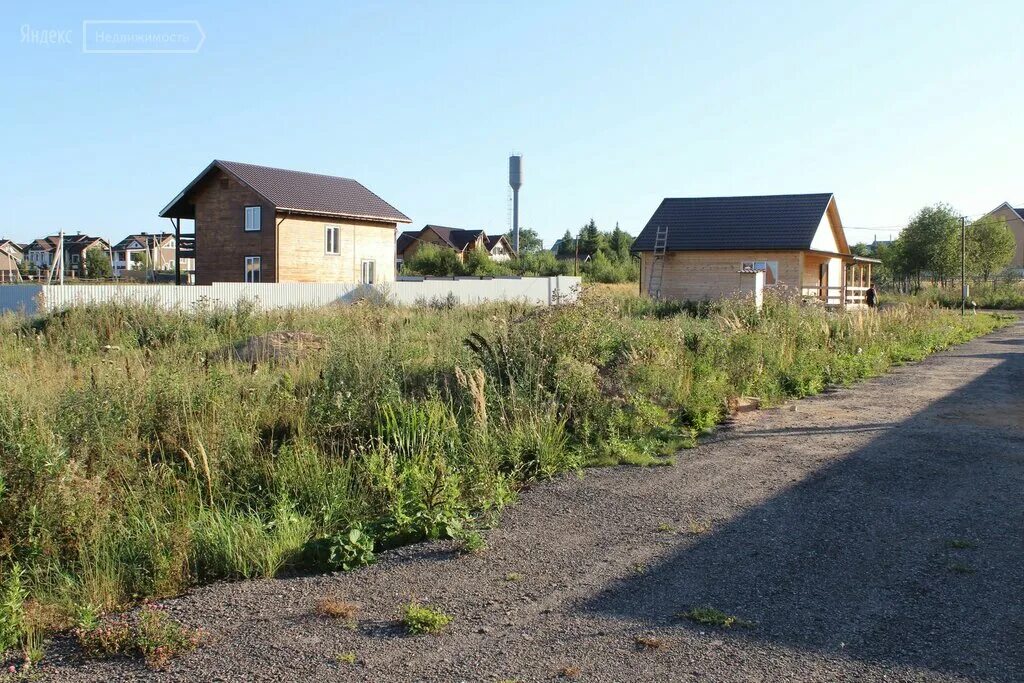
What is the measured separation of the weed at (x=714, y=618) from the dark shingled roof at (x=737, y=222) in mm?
34130

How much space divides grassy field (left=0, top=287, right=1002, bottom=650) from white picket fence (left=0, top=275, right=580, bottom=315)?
64.8 inches

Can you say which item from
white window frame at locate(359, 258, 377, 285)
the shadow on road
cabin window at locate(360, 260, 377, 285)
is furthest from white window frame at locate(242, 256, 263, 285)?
the shadow on road

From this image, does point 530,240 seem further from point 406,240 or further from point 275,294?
point 275,294

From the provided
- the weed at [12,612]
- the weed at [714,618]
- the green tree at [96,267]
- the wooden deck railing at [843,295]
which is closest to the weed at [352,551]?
the weed at [12,612]

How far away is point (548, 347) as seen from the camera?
9508mm

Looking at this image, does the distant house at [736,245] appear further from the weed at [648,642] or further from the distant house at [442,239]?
the distant house at [442,239]

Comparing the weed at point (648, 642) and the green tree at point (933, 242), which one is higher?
the green tree at point (933, 242)

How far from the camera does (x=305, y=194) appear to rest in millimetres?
41625

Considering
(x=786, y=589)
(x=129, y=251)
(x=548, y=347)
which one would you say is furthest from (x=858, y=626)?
(x=129, y=251)

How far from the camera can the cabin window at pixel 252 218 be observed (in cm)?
3991

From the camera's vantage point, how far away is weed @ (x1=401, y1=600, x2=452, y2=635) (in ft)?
15.0

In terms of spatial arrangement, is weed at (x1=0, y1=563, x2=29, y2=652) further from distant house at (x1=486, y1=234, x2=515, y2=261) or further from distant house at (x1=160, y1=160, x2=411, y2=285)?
distant house at (x1=486, y1=234, x2=515, y2=261)

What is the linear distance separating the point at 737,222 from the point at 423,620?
121 ft

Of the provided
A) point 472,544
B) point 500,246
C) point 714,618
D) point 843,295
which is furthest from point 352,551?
point 500,246
